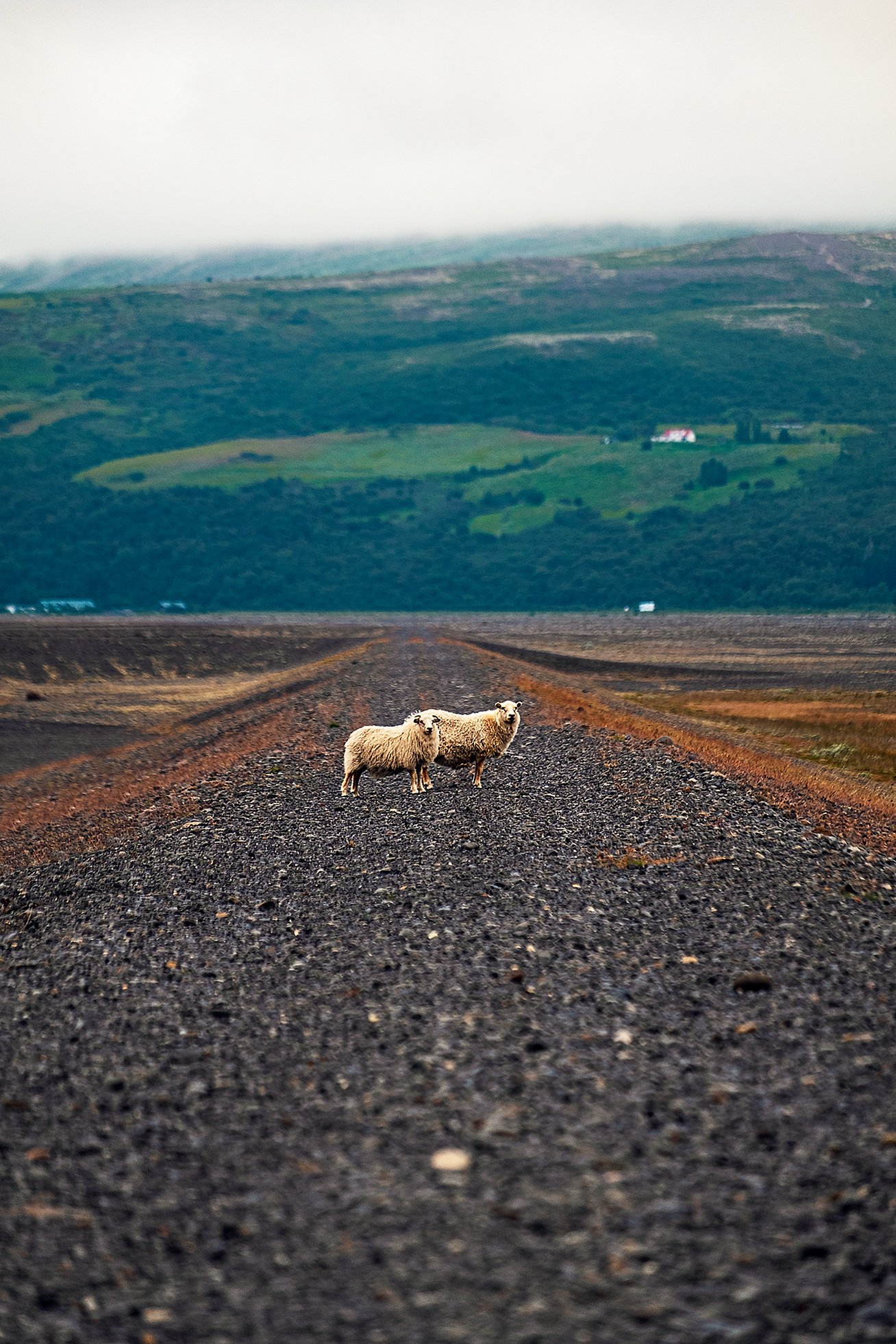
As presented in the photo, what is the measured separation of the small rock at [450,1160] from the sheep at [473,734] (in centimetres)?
1211

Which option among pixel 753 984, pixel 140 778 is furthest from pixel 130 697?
pixel 753 984

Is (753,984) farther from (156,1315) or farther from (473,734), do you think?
(473,734)

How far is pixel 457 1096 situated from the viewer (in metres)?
8.98

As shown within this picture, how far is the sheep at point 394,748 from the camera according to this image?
19.7 metres

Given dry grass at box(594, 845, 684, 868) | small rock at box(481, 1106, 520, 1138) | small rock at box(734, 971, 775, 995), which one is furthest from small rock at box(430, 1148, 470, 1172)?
dry grass at box(594, 845, 684, 868)

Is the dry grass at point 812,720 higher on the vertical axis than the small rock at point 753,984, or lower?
lower

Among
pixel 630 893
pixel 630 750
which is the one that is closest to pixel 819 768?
pixel 630 750

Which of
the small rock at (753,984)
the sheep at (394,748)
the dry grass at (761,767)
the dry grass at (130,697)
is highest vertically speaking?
the sheep at (394,748)

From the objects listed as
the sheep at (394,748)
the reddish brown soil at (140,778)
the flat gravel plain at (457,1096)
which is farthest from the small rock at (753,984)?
the reddish brown soil at (140,778)

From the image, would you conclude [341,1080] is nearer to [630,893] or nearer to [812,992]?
[812,992]

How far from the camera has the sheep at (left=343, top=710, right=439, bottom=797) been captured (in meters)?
19.7

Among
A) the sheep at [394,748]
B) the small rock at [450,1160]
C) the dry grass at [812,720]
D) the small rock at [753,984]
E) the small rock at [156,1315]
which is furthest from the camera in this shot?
the dry grass at [812,720]

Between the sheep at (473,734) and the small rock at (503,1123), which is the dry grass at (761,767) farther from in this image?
the small rock at (503,1123)

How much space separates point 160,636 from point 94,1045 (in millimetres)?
87329
